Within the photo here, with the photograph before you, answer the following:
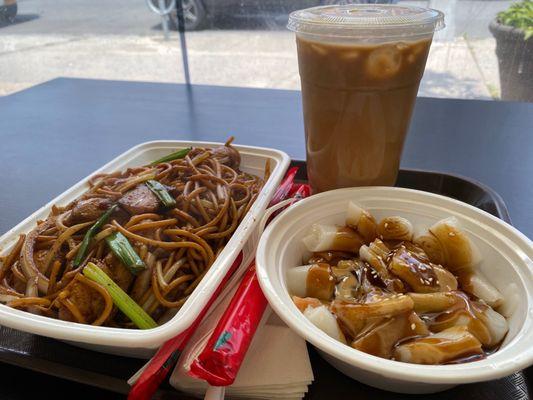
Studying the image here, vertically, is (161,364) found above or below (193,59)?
below

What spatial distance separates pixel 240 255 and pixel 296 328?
14.0 inches

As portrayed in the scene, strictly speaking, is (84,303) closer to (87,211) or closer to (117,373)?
(117,373)

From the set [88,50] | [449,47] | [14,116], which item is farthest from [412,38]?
[88,50]

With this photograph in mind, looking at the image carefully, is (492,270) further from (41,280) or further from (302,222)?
(41,280)

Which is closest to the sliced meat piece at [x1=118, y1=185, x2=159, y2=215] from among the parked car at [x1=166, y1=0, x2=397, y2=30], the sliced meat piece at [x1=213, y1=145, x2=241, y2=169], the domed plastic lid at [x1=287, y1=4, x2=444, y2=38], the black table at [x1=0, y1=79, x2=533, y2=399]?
the sliced meat piece at [x1=213, y1=145, x2=241, y2=169]

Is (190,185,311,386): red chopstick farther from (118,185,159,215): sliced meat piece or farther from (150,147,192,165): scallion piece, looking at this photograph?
(150,147,192,165): scallion piece

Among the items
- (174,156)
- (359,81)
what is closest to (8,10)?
(174,156)

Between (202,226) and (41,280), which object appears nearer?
(41,280)

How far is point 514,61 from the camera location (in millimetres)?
3396

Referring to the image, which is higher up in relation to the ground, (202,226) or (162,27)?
(162,27)

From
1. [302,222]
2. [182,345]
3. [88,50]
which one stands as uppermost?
[88,50]

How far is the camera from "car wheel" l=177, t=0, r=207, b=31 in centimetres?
384

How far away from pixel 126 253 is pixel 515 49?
350cm

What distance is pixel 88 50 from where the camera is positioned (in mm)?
5133
